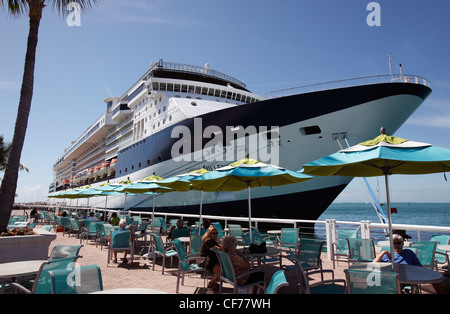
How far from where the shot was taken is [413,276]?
3.19 meters

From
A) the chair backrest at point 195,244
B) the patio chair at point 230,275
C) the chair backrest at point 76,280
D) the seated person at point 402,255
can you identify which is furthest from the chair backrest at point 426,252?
the chair backrest at point 76,280

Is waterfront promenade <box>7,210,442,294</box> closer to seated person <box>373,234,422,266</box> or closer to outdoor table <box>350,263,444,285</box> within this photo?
seated person <box>373,234,422,266</box>

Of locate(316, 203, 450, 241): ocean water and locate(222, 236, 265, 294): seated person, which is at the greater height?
locate(222, 236, 265, 294): seated person

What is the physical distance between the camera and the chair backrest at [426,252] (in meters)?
4.43

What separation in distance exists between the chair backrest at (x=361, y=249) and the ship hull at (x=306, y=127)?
694 centimetres

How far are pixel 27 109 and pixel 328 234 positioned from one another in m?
8.05

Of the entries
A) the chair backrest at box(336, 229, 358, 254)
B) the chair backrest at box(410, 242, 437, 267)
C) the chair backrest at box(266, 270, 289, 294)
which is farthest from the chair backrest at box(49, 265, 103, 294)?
the chair backrest at box(336, 229, 358, 254)

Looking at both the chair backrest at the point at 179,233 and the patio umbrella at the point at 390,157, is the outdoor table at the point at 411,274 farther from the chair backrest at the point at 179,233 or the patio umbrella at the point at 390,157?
the chair backrest at the point at 179,233

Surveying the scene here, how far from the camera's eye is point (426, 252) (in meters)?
4.57

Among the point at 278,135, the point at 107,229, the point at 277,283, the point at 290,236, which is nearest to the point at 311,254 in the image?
the point at 277,283

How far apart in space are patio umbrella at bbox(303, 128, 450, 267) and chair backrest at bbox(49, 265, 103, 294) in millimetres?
3184

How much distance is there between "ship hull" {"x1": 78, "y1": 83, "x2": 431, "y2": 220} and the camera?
11852 mm

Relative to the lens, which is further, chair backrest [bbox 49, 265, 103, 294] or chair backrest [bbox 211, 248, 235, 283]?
chair backrest [bbox 211, 248, 235, 283]

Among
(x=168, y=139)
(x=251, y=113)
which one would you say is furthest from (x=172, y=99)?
(x=251, y=113)
